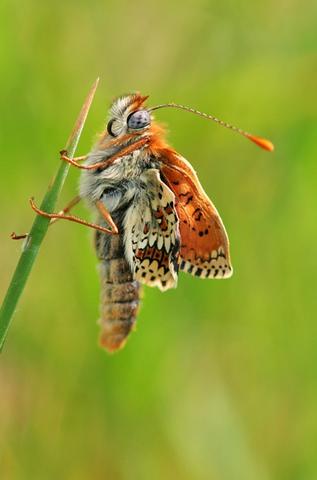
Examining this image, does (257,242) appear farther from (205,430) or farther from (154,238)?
(154,238)

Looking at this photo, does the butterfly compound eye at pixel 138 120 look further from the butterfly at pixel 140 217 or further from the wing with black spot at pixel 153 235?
the wing with black spot at pixel 153 235

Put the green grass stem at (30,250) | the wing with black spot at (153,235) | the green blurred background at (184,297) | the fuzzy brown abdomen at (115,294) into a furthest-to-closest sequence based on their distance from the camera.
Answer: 1. the green blurred background at (184,297)
2. the fuzzy brown abdomen at (115,294)
3. the wing with black spot at (153,235)
4. the green grass stem at (30,250)

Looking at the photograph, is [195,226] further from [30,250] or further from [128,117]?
[30,250]

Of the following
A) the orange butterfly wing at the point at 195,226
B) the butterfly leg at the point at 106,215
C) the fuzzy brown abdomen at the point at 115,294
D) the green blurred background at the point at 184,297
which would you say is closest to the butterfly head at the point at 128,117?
the orange butterfly wing at the point at 195,226

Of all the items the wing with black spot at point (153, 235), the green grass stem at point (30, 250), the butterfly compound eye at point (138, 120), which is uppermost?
the butterfly compound eye at point (138, 120)

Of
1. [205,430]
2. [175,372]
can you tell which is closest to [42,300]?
[175,372]


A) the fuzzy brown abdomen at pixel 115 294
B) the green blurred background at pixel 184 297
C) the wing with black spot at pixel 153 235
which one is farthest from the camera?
the green blurred background at pixel 184 297
